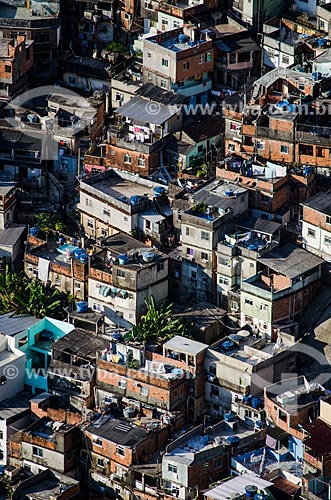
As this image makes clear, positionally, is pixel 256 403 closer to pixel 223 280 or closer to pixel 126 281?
pixel 223 280

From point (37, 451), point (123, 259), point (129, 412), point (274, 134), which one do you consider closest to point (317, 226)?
point (274, 134)

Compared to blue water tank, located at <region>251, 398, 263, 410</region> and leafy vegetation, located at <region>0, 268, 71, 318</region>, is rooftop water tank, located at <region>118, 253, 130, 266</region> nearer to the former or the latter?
leafy vegetation, located at <region>0, 268, 71, 318</region>

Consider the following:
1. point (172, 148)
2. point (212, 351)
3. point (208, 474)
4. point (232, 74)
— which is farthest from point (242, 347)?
point (232, 74)

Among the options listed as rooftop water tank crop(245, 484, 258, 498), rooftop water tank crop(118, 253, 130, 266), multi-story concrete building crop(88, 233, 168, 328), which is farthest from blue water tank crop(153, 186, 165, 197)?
rooftop water tank crop(245, 484, 258, 498)

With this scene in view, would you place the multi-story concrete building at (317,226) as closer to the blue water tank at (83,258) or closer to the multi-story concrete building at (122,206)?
the multi-story concrete building at (122,206)

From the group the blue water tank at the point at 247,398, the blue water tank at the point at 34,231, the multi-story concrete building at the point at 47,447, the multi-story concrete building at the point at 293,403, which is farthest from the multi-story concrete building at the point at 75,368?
the multi-story concrete building at the point at 293,403

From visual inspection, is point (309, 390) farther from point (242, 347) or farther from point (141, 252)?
point (141, 252)

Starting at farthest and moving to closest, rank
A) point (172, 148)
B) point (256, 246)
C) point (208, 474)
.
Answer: point (172, 148)
point (256, 246)
point (208, 474)
